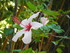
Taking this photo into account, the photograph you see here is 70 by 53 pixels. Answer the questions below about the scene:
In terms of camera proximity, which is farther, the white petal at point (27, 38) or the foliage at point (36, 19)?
the foliage at point (36, 19)

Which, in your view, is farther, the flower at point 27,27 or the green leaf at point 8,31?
the green leaf at point 8,31

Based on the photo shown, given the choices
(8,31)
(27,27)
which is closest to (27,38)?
(27,27)

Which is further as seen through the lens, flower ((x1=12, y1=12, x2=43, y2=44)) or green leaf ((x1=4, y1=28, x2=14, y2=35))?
green leaf ((x1=4, y1=28, x2=14, y2=35))

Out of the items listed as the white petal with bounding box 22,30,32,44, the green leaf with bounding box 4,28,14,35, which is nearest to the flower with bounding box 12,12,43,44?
the white petal with bounding box 22,30,32,44

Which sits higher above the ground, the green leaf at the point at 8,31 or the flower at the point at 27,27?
the flower at the point at 27,27

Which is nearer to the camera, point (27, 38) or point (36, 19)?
point (27, 38)

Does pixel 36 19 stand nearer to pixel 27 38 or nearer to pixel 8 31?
pixel 8 31

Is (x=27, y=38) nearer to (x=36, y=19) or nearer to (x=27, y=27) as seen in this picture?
(x=27, y=27)

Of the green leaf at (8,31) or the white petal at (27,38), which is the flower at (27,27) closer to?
the white petal at (27,38)

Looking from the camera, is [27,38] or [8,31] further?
[8,31]

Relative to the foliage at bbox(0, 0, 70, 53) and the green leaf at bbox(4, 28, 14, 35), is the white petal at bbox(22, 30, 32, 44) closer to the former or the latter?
the foliage at bbox(0, 0, 70, 53)

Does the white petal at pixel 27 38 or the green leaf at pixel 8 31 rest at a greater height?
the white petal at pixel 27 38

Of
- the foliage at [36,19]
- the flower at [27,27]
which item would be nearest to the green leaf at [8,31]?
the foliage at [36,19]

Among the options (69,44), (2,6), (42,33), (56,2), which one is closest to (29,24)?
(42,33)
